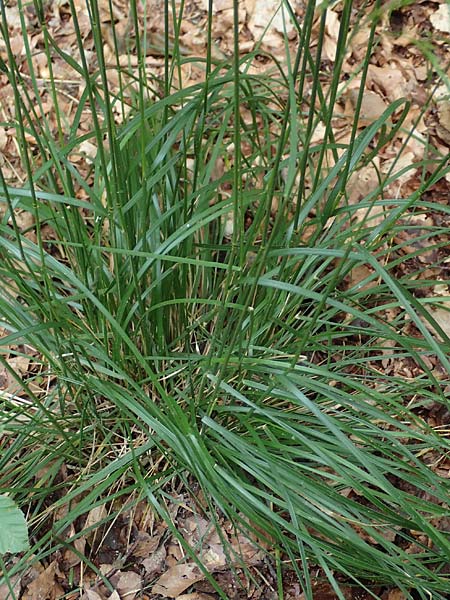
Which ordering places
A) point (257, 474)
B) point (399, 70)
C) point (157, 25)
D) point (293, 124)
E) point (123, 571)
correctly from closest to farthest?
point (293, 124) → point (257, 474) → point (123, 571) → point (399, 70) → point (157, 25)

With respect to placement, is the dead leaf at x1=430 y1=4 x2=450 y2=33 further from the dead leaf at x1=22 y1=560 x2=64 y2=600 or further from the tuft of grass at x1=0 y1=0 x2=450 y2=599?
the dead leaf at x1=22 y1=560 x2=64 y2=600

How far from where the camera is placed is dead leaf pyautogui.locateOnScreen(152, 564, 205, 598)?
1.27 metres

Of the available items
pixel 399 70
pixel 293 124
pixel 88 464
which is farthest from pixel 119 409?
pixel 399 70

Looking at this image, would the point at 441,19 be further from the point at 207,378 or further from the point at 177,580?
the point at 177,580

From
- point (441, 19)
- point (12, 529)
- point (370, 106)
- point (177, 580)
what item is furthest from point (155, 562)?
point (441, 19)

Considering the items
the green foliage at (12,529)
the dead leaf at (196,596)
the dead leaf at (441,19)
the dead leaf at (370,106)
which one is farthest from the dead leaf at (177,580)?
the dead leaf at (441,19)

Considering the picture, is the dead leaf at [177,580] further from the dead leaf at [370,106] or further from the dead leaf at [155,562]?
the dead leaf at [370,106]

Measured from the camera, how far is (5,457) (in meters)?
1.27

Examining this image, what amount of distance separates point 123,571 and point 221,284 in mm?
634

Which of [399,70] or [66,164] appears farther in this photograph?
[399,70]

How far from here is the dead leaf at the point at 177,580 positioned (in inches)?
49.9

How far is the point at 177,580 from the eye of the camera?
4.17 ft

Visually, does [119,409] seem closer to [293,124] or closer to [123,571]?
[123,571]

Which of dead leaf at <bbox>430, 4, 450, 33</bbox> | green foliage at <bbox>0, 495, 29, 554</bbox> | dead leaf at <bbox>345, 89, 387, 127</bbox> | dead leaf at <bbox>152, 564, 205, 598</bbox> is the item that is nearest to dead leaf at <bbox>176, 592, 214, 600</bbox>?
dead leaf at <bbox>152, 564, 205, 598</bbox>
